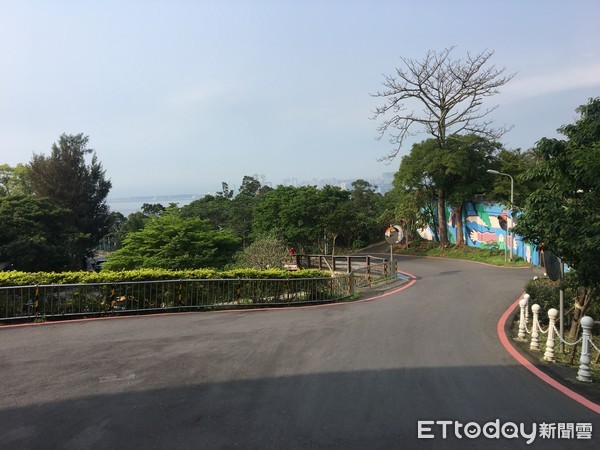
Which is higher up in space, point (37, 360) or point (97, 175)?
point (97, 175)

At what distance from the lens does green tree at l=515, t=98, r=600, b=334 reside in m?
5.35

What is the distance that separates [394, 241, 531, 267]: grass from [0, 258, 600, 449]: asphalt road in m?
17.5

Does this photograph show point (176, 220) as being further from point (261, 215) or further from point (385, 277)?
point (261, 215)

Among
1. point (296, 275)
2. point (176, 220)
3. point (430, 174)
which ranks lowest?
point (296, 275)

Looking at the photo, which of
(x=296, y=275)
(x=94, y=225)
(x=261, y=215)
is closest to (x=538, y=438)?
(x=296, y=275)

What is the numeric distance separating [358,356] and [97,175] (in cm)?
4188

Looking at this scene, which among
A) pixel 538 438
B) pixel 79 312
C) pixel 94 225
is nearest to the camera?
pixel 538 438

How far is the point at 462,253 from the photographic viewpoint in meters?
30.0

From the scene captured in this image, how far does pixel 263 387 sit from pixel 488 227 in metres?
27.8

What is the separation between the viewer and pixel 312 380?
5.73 m

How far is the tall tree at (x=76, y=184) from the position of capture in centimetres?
3834

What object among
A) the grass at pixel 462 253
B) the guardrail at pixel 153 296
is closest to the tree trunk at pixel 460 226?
the grass at pixel 462 253

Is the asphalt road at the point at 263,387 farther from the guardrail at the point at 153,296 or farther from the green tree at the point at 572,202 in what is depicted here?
the green tree at the point at 572,202

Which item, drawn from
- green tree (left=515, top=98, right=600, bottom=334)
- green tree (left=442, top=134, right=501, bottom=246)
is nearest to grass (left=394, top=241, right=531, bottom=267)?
green tree (left=442, top=134, right=501, bottom=246)
